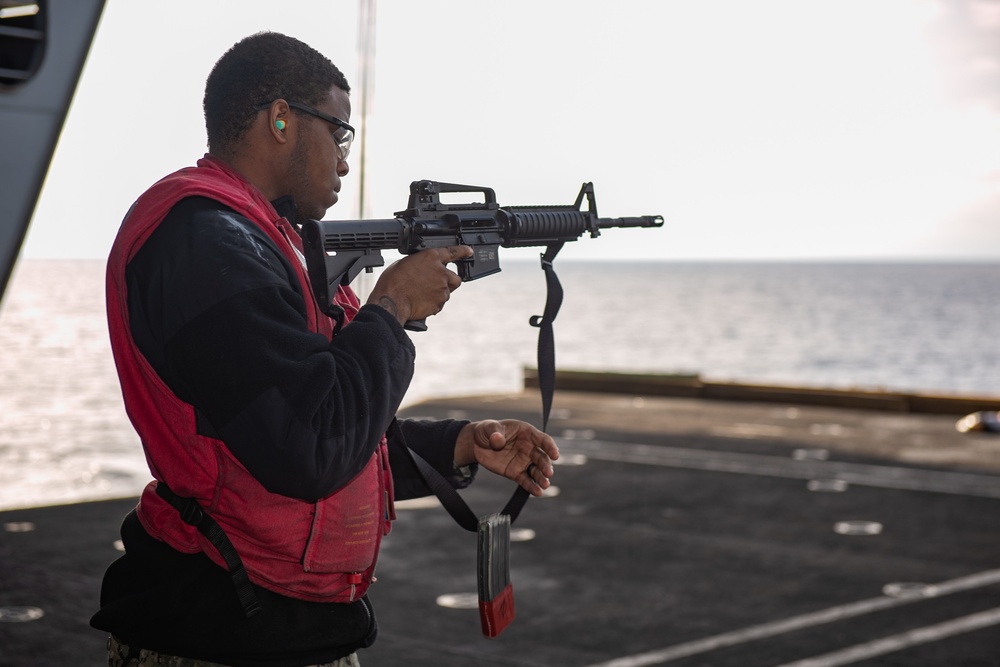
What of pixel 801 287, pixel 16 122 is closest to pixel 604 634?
pixel 16 122

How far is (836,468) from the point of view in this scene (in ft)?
35.4

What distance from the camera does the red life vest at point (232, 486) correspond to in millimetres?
2004

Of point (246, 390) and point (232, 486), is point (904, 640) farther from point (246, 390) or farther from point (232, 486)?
point (246, 390)

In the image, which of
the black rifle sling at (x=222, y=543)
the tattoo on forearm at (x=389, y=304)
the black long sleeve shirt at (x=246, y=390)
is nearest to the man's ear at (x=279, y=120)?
the black long sleeve shirt at (x=246, y=390)

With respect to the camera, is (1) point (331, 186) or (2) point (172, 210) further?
(1) point (331, 186)

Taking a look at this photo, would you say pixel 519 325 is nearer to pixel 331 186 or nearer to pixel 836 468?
pixel 836 468

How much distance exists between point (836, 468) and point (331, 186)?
9.34 m

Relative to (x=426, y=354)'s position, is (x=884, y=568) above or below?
above

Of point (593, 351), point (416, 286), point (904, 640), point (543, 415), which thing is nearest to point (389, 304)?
point (416, 286)

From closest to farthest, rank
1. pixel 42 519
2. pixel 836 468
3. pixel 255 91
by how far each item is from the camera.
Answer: pixel 255 91 → pixel 42 519 → pixel 836 468

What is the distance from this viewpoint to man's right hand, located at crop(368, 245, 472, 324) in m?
2.13

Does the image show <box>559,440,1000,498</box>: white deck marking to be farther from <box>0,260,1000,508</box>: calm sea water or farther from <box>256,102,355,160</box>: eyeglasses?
<box>256,102,355,160</box>: eyeglasses

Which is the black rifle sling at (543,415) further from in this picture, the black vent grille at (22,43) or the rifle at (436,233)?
the black vent grille at (22,43)

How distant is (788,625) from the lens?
6176mm
